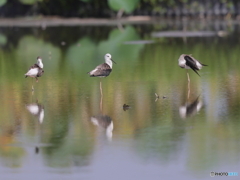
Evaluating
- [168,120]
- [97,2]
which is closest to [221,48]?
[168,120]

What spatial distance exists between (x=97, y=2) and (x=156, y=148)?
26.8m

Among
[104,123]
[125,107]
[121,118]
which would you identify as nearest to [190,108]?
[125,107]

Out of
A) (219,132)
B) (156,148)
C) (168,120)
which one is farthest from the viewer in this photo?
(168,120)

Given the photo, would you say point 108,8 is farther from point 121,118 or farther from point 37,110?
point 121,118

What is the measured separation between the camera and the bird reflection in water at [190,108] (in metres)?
9.92

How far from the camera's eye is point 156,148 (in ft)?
26.0

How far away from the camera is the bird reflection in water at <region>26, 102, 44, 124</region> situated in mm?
10002

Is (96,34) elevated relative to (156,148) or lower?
elevated

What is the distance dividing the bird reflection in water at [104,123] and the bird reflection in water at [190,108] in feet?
3.23

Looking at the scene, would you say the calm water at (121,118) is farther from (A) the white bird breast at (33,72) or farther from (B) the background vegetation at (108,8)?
(B) the background vegetation at (108,8)

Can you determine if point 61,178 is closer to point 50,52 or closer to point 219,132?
point 219,132

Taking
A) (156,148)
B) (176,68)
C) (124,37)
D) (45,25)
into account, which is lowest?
(156,148)

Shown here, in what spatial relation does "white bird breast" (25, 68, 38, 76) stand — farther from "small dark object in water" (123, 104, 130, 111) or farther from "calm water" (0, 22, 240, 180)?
"small dark object in water" (123, 104, 130, 111)

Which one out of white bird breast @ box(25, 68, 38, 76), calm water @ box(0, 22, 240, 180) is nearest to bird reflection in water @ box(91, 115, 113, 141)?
calm water @ box(0, 22, 240, 180)
